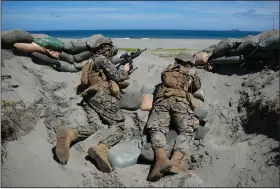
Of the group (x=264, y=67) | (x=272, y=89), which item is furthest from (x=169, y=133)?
(x=264, y=67)

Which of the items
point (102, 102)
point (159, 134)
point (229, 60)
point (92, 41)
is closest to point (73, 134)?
point (102, 102)

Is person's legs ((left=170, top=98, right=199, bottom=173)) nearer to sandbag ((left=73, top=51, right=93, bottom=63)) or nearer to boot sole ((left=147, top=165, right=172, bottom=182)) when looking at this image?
boot sole ((left=147, top=165, right=172, bottom=182))

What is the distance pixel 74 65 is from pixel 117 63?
775 mm

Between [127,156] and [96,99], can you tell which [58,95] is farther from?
[127,156]

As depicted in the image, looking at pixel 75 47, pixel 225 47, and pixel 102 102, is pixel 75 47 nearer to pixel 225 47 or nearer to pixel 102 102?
pixel 102 102

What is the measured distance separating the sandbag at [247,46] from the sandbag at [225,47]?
0.10m

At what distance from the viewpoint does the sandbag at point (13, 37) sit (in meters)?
6.08

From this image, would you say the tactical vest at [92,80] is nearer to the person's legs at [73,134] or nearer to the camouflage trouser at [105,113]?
the camouflage trouser at [105,113]

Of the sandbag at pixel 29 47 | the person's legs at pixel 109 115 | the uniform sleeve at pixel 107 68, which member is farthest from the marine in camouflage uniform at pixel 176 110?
the sandbag at pixel 29 47

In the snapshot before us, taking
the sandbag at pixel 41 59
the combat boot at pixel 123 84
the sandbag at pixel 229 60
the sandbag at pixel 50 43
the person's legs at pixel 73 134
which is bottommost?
the person's legs at pixel 73 134

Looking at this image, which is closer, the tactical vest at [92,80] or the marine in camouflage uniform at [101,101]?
the marine in camouflage uniform at [101,101]

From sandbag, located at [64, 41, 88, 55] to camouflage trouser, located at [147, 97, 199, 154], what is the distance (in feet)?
6.39

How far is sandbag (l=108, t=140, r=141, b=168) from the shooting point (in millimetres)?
4906

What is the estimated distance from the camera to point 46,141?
17.1 feet
